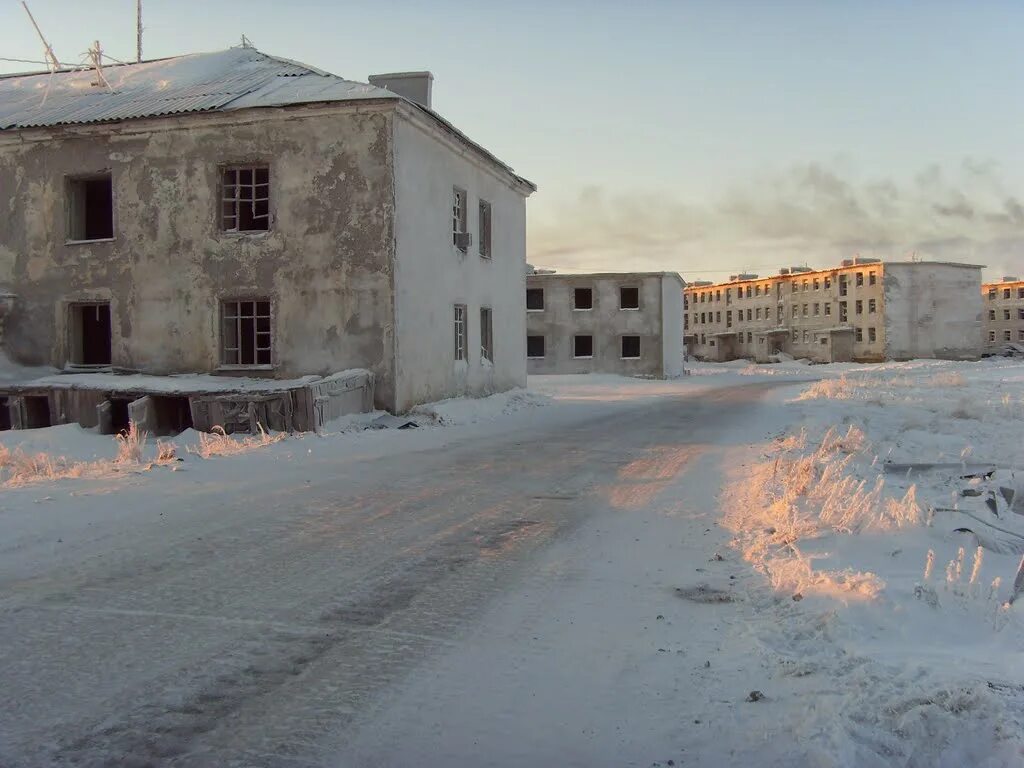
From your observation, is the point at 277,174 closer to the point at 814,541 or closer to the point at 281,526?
the point at 281,526

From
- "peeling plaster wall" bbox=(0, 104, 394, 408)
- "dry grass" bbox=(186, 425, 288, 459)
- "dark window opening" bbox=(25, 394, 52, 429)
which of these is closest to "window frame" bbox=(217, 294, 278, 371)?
"peeling plaster wall" bbox=(0, 104, 394, 408)

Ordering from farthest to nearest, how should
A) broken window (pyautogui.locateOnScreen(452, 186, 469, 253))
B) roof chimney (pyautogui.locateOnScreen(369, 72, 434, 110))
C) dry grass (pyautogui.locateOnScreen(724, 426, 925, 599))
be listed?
roof chimney (pyautogui.locateOnScreen(369, 72, 434, 110)) < broken window (pyautogui.locateOnScreen(452, 186, 469, 253)) < dry grass (pyautogui.locateOnScreen(724, 426, 925, 599))

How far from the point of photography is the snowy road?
3.12m

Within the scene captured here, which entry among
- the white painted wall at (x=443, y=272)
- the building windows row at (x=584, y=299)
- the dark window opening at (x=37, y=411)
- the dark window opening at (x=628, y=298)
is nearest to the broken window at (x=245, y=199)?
the white painted wall at (x=443, y=272)

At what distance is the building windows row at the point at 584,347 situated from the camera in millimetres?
44938

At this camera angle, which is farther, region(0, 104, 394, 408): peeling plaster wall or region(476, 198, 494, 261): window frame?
region(476, 198, 494, 261): window frame

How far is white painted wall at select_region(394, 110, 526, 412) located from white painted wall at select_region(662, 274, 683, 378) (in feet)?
67.2

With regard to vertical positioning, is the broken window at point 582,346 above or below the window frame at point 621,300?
below

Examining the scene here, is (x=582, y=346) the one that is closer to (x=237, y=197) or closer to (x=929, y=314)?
(x=237, y=197)

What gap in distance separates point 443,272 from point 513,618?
15.9 m

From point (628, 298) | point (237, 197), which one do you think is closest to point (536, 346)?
point (628, 298)

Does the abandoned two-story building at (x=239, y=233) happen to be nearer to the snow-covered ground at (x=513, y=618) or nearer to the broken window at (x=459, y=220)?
the broken window at (x=459, y=220)

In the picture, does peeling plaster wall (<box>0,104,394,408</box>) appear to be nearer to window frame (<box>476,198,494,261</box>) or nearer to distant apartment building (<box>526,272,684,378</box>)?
window frame (<box>476,198,494,261</box>)

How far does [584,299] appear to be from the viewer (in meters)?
45.5
